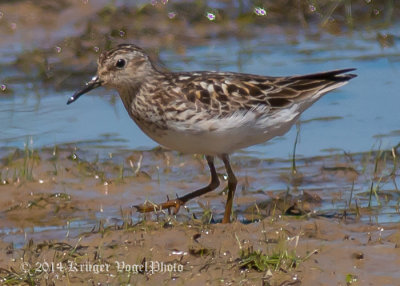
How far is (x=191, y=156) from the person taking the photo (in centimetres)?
1051

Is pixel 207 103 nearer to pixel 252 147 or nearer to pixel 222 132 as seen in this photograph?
pixel 222 132

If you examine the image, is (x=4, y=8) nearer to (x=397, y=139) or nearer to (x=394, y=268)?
(x=397, y=139)

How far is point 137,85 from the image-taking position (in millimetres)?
8938

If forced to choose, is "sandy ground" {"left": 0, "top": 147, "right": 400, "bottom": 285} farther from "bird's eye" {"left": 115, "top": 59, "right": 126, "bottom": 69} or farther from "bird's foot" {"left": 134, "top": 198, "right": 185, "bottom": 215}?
"bird's eye" {"left": 115, "top": 59, "right": 126, "bottom": 69}

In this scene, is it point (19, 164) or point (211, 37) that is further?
point (211, 37)

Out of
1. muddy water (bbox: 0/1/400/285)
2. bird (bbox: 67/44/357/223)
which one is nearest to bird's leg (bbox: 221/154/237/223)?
bird (bbox: 67/44/357/223)

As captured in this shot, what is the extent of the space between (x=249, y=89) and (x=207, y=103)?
1.41ft

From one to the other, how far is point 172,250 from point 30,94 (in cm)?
533

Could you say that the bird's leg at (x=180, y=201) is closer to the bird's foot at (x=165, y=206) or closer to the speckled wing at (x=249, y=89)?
the bird's foot at (x=165, y=206)

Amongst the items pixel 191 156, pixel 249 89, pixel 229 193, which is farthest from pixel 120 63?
pixel 191 156

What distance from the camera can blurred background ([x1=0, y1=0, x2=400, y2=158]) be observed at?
11195mm

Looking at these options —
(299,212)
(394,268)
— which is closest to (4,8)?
(299,212)

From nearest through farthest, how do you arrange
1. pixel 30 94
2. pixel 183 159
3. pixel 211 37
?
pixel 183 159 < pixel 30 94 < pixel 211 37

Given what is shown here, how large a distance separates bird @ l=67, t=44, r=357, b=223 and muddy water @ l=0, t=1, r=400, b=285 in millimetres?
573
